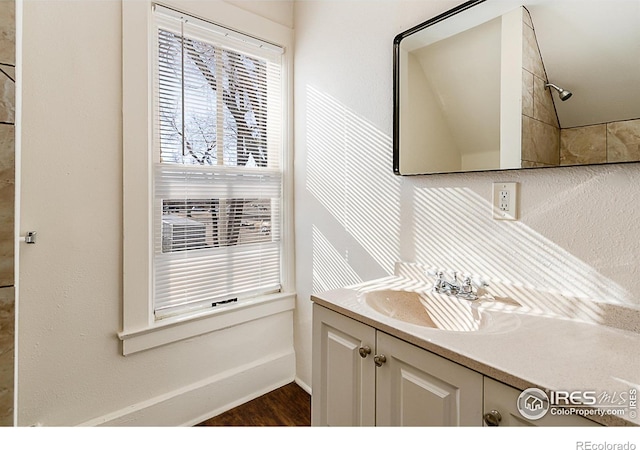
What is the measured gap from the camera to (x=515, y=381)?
27.1 inches

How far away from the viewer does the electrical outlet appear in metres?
1.14

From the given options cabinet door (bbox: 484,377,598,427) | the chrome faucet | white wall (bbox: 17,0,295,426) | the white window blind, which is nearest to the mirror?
the chrome faucet

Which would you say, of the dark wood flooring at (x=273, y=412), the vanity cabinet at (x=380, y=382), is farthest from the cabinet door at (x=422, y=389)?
the dark wood flooring at (x=273, y=412)

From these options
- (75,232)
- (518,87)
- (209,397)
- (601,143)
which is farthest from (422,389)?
(75,232)

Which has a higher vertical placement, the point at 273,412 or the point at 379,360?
the point at 379,360

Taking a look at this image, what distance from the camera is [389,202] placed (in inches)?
60.3

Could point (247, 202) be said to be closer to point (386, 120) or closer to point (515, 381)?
point (386, 120)

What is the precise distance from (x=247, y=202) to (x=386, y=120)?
0.88 meters

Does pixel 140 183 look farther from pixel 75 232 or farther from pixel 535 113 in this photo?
pixel 535 113

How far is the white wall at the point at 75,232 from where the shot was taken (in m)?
1.33

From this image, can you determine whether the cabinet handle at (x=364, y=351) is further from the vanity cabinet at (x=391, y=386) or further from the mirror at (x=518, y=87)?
the mirror at (x=518, y=87)

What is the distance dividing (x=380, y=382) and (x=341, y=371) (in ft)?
0.54

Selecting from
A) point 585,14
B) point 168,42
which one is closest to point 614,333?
point 585,14
